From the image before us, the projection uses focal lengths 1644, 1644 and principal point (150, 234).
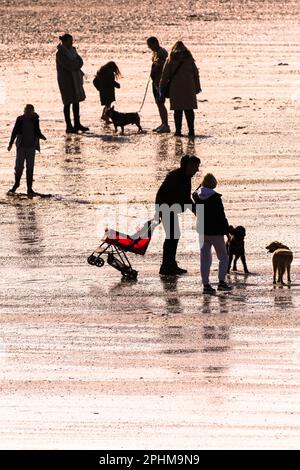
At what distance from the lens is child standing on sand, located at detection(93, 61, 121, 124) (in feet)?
95.4

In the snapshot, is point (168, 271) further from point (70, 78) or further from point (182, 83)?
point (70, 78)

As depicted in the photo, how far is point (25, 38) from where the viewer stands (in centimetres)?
3903

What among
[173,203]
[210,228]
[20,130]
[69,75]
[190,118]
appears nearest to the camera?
[210,228]

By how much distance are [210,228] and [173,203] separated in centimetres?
112

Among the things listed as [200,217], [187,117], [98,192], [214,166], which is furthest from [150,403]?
[187,117]

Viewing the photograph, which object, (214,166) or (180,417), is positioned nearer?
(180,417)

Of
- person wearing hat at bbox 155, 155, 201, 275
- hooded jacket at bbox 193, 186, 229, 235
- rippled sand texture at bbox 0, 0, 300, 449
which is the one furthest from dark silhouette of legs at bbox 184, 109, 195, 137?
hooded jacket at bbox 193, 186, 229, 235

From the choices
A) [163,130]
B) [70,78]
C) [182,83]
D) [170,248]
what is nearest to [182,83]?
[182,83]

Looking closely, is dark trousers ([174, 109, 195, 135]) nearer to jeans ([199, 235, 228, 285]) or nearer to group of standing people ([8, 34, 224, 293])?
group of standing people ([8, 34, 224, 293])

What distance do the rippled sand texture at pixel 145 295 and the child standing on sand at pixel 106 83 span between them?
0.54 meters

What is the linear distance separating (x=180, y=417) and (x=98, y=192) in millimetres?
9910

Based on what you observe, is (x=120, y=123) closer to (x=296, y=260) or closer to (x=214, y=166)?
(x=214, y=166)

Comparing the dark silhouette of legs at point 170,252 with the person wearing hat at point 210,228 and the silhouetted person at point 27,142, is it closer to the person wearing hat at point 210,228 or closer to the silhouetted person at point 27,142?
the person wearing hat at point 210,228

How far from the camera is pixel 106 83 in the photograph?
2909cm
